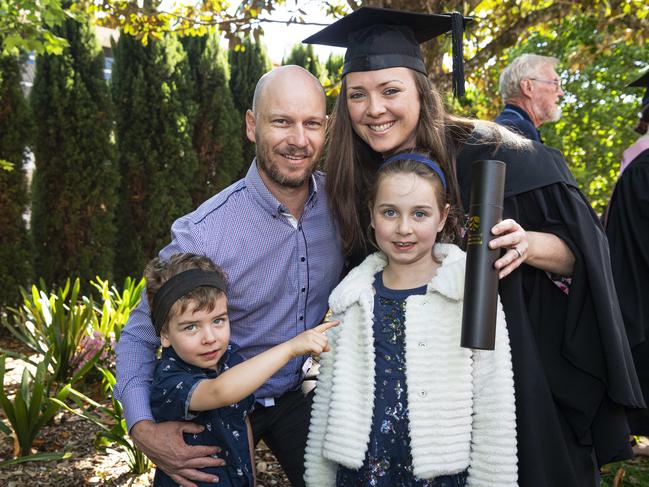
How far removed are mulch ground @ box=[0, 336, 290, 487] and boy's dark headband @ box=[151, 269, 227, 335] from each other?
66.1 inches

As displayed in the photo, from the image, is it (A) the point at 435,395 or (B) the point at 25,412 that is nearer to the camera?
(A) the point at 435,395

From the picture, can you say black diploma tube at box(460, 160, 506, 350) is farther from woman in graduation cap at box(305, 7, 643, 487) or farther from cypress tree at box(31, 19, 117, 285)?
cypress tree at box(31, 19, 117, 285)

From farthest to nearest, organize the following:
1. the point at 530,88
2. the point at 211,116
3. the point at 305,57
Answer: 1. the point at 305,57
2. the point at 211,116
3. the point at 530,88

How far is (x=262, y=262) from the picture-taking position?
2623 mm

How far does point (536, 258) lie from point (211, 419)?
1296 millimetres

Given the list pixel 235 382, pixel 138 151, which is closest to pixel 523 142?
pixel 235 382

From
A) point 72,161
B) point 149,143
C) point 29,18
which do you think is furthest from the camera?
point 149,143

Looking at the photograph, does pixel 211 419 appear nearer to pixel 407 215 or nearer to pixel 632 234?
pixel 407 215

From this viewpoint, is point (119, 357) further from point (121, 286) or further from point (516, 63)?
point (121, 286)

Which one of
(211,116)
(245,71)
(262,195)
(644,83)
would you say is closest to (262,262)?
(262,195)

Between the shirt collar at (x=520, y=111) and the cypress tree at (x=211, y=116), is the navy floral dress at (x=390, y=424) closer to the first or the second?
the shirt collar at (x=520, y=111)

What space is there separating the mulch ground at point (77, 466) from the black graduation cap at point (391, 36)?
243 centimetres

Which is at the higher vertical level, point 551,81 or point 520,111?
point 551,81

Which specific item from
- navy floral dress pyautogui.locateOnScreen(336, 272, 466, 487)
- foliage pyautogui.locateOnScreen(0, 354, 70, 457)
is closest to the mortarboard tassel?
navy floral dress pyautogui.locateOnScreen(336, 272, 466, 487)
